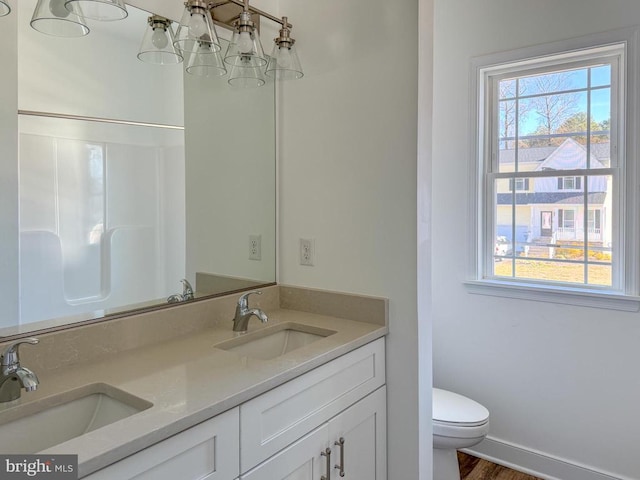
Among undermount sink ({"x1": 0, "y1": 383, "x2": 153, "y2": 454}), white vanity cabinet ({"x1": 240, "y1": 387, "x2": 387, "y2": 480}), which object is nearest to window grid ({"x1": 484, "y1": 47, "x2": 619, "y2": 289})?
white vanity cabinet ({"x1": 240, "y1": 387, "x2": 387, "y2": 480})

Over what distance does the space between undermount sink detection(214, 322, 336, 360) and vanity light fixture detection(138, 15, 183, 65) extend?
3.23 ft

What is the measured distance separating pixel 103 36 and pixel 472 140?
1.87 metres

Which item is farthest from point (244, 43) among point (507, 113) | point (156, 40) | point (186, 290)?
point (507, 113)

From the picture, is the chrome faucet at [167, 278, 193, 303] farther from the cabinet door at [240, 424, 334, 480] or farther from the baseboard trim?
the baseboard trim

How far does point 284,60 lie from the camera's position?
1.64m

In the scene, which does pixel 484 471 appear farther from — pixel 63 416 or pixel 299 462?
pixel 63 416

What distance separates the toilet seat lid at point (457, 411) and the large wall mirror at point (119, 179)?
101 cm

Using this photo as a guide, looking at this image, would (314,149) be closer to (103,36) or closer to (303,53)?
(303,53)

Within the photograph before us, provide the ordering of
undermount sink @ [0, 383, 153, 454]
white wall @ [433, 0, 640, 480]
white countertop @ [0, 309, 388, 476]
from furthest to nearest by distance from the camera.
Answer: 1. white wall @ [433, 0, 640, 480]
2. undermount sink @ [0, 383, 153, 454]
3. white countertop @ [0, 309, 388, 476]

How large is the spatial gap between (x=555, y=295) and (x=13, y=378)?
224cm

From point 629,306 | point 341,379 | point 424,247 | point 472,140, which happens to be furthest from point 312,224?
point 629,306

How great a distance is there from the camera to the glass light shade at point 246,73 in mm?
1612

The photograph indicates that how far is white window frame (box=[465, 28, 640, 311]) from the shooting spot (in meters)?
1.98

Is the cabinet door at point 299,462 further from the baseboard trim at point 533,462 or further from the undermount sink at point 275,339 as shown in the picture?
the baseboard trim at point 533,462
